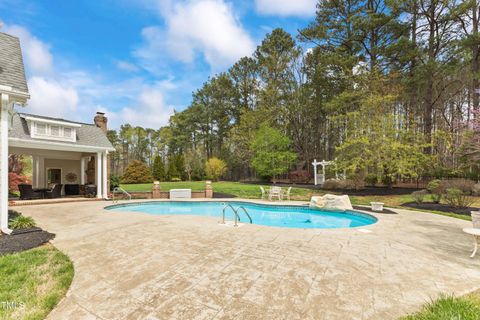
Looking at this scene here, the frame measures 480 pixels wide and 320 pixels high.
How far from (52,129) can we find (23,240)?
945cm

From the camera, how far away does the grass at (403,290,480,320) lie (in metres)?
2.15

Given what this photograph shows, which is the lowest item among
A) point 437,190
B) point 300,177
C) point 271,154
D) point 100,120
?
point 437,190

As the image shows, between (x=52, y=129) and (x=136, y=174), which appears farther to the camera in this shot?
(x=136, y=174)

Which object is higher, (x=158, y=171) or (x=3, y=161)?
(x=3, y=161)

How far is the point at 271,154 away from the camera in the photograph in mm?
20750

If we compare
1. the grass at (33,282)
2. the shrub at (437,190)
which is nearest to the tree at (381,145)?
the shrub at (437,190)

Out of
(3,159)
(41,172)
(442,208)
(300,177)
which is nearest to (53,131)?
(41,172)

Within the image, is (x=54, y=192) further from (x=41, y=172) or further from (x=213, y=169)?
(x=213, y=169)

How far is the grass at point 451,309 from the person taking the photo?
2.15 meters

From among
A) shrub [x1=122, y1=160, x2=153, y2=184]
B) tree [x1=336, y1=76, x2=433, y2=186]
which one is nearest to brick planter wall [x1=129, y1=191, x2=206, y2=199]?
tree [x1=336, y1=76, x2=433, y2=186]

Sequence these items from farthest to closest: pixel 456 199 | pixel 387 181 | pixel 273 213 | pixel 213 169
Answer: pixel 213 169 < pixel 387 181 < pixel 273 213 < pixel 456 199

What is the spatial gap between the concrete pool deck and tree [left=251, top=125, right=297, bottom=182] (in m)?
15.2

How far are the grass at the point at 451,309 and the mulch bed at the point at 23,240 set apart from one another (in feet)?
20.4

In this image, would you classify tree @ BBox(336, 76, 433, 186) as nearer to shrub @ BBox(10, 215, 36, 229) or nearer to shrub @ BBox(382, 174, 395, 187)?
shrub @ BBox(382, 174, 395, 187)
